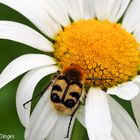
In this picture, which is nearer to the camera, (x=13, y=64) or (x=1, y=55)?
(x=13, y=64)

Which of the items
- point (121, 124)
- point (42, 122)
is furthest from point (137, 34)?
point (42, 122)

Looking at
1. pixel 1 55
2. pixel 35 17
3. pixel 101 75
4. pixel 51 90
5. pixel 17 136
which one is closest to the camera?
pixel 51 90

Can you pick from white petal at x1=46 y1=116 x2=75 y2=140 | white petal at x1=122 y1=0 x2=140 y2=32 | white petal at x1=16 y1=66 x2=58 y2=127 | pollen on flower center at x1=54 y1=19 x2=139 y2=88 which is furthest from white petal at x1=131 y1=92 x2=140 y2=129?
white petal at x1=122 y1=0 x2=140 y2=32

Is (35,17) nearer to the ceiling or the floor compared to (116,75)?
nearer to the ceiling

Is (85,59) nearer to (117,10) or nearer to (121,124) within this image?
(121,124)

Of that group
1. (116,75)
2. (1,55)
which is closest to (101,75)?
(116,75)

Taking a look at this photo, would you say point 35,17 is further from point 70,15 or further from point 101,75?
point 101,75
